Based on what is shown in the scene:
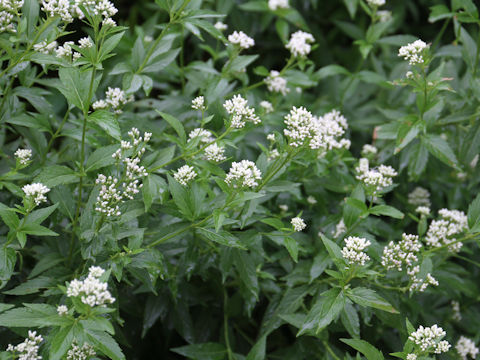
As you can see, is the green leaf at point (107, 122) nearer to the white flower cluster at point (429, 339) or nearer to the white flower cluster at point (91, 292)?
the white flower cluster at point (91, 292)

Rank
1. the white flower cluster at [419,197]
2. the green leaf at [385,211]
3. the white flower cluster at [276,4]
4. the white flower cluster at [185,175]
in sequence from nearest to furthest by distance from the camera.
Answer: the white flower cluster at [185,175] < the green leaf at [385,211] < the white flower cluster at [419,197] < the white flower cluster at [276,4]

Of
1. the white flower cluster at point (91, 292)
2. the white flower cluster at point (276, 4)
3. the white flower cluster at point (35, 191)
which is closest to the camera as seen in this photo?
the white flower cluster at point (91, 292)

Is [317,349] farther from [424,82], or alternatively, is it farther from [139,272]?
[424,82]

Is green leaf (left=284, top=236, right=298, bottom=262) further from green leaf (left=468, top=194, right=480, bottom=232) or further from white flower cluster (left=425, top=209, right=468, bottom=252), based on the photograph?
green leaf (left=468, top=194, right=480, bottom=232)

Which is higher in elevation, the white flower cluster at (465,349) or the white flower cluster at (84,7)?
the white flower cluster at (84,7)

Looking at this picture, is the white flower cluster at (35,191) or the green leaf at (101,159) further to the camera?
the green leaf at (101,159)

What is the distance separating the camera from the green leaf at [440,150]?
331 cm

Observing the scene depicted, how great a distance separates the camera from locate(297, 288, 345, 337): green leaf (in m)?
2.38

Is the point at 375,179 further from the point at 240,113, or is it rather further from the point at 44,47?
the point at 44,47

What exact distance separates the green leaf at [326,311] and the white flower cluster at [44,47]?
1724 mm

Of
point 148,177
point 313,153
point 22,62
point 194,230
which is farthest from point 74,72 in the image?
point 313,153

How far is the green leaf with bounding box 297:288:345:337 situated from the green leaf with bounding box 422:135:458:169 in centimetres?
122

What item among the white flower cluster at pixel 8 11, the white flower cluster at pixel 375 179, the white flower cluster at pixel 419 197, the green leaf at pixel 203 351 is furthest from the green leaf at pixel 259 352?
the white flower cluster at pixel 8 11

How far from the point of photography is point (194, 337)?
3275 mm
